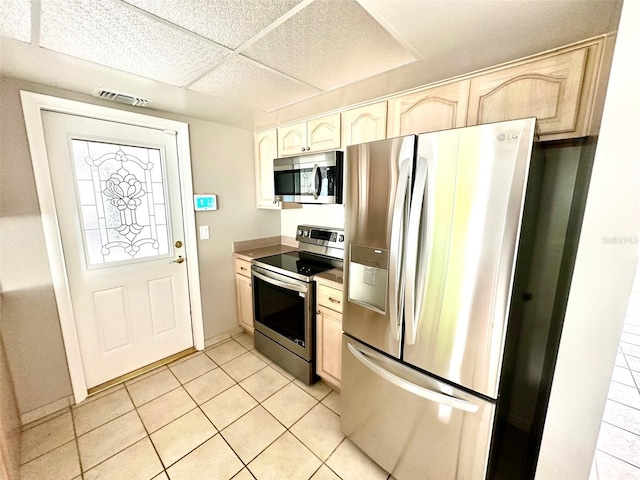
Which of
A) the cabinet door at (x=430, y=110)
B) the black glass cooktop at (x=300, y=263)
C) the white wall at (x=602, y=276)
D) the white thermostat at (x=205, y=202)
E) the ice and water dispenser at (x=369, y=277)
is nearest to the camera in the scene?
the white wall at (x=602, y=276)

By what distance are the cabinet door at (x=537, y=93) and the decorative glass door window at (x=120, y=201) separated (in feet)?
8.00

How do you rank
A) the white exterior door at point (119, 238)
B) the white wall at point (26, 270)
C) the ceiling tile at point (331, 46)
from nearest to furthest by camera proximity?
the ceiling tile at point (331, 46) < the white wall at point (26, 270) < the white exterior door at point (119, 238)

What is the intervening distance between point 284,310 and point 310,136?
4.98ft

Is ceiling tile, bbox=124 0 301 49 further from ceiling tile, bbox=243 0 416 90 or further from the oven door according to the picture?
the oven door

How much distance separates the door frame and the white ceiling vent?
9cm

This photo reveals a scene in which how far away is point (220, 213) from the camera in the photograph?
264 cm

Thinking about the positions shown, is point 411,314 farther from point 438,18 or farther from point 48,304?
point 48,304

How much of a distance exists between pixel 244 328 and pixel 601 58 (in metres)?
3.25

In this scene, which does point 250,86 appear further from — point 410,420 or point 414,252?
point 410,420

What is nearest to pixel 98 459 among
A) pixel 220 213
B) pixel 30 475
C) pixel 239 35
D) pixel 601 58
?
pixel 30 475

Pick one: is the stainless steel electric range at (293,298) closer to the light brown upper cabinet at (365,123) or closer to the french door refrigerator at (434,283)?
the french door refrigerator at (434,283)

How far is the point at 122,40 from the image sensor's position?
3.81 ft

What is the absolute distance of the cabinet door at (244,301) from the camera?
105 inches

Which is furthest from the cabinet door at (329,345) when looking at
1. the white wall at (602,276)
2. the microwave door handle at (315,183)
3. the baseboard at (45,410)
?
the baseboard at (45,410)
